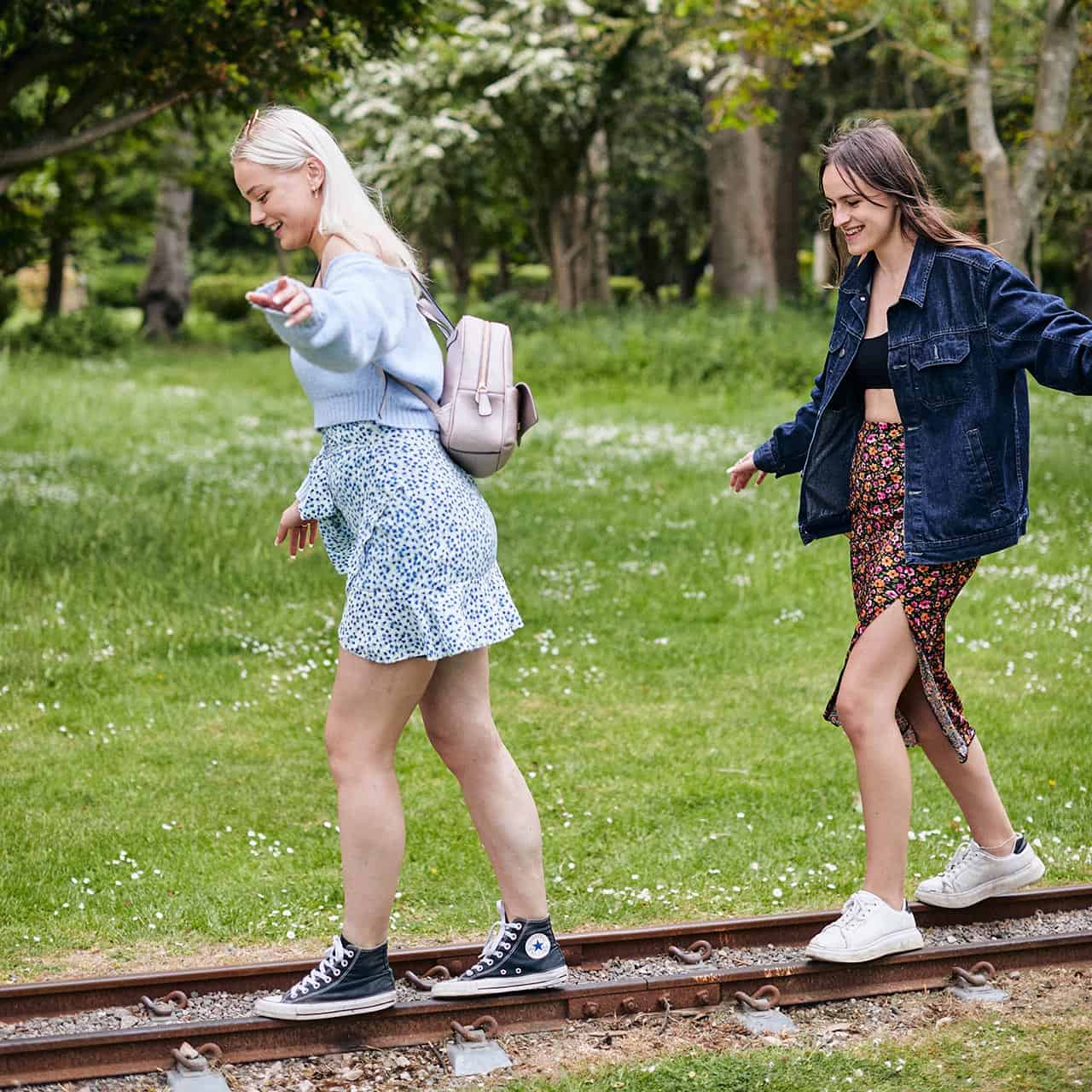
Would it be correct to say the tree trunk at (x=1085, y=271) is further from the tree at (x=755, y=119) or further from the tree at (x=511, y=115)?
the tree at (x=511, y=115)

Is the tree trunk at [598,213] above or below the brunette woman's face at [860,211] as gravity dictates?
above

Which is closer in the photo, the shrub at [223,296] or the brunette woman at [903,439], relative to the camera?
the brunette woman at [903,439]

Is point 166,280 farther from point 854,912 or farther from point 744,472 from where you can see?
point 854,912

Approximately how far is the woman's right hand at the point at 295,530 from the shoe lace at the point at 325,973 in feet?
3.56

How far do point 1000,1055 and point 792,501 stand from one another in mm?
8423

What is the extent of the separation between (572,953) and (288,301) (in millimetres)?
2250

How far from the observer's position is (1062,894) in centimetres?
497

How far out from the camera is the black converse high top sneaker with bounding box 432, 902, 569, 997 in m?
4.12

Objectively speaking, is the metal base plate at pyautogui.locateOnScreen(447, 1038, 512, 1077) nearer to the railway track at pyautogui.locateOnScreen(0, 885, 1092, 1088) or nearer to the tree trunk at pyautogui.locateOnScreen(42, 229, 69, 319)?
the railway track at pyautogui.locateOnScreen(0, 885, 1092, 1088)

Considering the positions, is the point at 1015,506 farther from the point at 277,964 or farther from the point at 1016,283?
the point at 277,964

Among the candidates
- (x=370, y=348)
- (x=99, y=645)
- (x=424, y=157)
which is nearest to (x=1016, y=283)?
(x=370, y=348)

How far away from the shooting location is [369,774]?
3.90 m

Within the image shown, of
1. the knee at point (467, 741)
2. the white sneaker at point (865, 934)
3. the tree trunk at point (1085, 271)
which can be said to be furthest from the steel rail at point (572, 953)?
the tree trunk at point (1085, 271)

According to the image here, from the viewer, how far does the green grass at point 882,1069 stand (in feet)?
12.5
